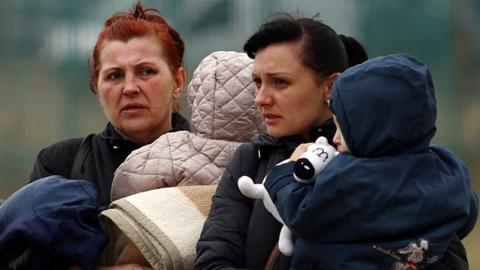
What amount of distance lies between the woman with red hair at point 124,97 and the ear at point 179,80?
0.01 meters

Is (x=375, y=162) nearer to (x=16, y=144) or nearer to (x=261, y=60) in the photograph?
(x=261, y=60)

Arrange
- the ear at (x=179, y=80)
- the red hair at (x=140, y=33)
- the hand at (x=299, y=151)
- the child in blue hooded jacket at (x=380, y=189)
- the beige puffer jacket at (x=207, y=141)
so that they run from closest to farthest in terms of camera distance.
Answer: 1. the child in blue hooded jacket at (x=380, y=189)
2. the hand at (x=299, y=151)
3. the beige puffer jacket at (x=207, y=141)
4. the red hair at (x=140, y=33)
5. the ear at (x=179, y=80)

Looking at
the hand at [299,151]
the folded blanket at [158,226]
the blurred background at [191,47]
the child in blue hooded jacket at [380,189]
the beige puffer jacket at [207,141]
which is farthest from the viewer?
the blurred background at [191,47]

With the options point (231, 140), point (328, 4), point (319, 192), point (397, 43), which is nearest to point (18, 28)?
point (328, 4)

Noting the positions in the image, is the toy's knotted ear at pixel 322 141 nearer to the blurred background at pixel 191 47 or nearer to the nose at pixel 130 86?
the nose at pixel 130 86

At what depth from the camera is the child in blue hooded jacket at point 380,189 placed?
6.51ft

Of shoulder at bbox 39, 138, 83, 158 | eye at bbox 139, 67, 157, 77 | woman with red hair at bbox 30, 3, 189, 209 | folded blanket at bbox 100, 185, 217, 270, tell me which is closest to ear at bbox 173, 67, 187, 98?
woman with red hair at bbox 30, 3, 189, 209

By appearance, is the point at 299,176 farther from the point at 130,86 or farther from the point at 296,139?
the point at 130,86

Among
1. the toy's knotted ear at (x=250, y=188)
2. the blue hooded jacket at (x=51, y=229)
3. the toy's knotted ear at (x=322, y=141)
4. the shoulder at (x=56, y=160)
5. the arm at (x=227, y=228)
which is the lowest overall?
the shoulder at (x=56, y=160)

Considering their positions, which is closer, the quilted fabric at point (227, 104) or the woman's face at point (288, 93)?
the woman's face at point (288, 93)

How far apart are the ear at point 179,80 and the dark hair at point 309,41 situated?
2.31ft

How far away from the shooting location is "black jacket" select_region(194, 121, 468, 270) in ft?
7.22

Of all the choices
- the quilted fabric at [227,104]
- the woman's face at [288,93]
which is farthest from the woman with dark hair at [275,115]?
the quilted fabric at [227,104]

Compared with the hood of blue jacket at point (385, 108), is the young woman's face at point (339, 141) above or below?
below
